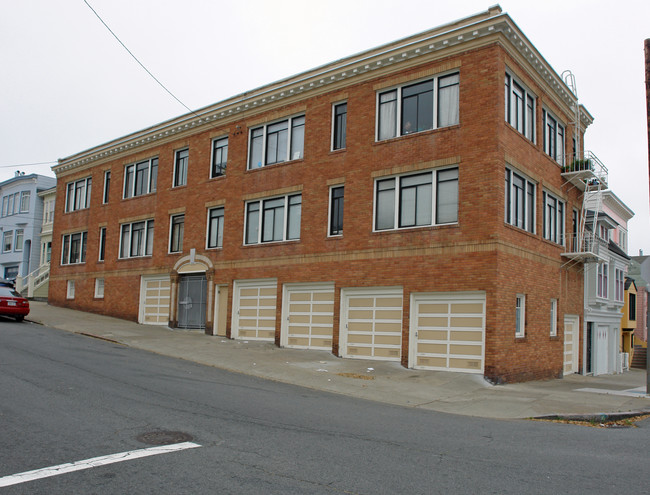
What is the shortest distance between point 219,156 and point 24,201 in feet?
99.4

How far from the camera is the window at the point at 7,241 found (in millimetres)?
49094

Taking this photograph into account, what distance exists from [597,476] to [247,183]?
19388mm

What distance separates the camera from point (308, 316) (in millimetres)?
21500

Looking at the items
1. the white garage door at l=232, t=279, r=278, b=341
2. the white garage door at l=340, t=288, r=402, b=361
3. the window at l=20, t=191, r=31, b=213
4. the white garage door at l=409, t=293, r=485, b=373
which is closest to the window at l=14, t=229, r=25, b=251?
the window at l=20, t=191, r=31, b=213

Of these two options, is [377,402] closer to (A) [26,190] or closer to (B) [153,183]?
(B) [153,183]

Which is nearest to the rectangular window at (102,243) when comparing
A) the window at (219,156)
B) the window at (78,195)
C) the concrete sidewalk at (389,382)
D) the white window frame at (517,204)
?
the window at (78,195)

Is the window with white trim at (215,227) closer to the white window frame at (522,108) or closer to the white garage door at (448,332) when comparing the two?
the white garage door at (448,332)

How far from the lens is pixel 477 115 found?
1761 cm

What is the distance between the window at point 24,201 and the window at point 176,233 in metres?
26.8

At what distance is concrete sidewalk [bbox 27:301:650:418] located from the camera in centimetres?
1262

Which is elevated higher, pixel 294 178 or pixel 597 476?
pixel 294 178

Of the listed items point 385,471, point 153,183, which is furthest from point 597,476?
point 153,183

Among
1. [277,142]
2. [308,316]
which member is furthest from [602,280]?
[277,142]

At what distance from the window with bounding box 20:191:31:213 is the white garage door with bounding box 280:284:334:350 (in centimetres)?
3502
